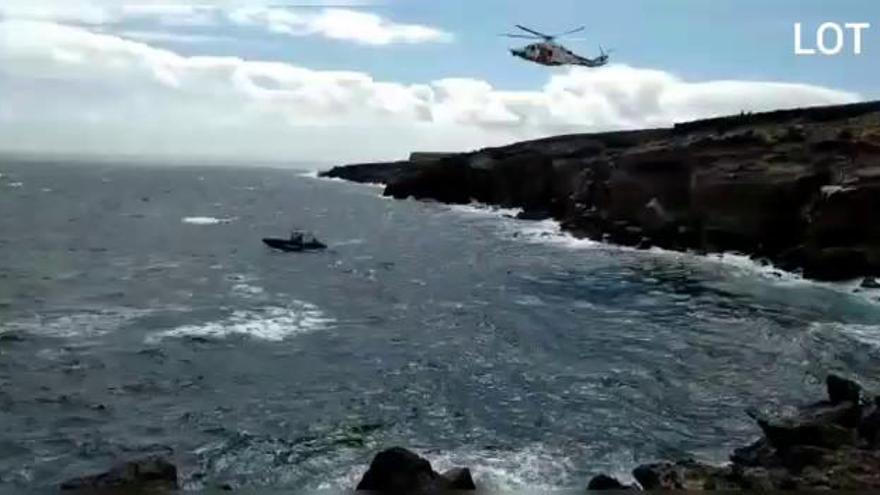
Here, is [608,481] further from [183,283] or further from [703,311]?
[183,283]

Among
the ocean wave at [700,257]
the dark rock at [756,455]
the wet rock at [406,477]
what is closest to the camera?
the wet rock at [406,477]

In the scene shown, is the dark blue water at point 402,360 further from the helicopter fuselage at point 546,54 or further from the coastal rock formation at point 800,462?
the helicopter fuselage at point 546,54

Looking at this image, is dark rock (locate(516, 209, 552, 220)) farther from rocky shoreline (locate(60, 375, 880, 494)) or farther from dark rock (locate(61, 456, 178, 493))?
dark rock (locate(61, 456, 178, 493))

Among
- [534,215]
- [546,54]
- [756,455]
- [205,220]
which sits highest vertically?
[546,54]

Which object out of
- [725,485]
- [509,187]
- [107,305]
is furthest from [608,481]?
[509,187]

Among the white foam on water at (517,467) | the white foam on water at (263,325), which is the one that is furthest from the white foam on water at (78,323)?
the white foam on water at (517,467)

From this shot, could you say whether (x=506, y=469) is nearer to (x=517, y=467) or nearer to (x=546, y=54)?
(x=517, y=467)

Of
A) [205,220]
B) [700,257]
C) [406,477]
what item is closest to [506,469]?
[406,477]
